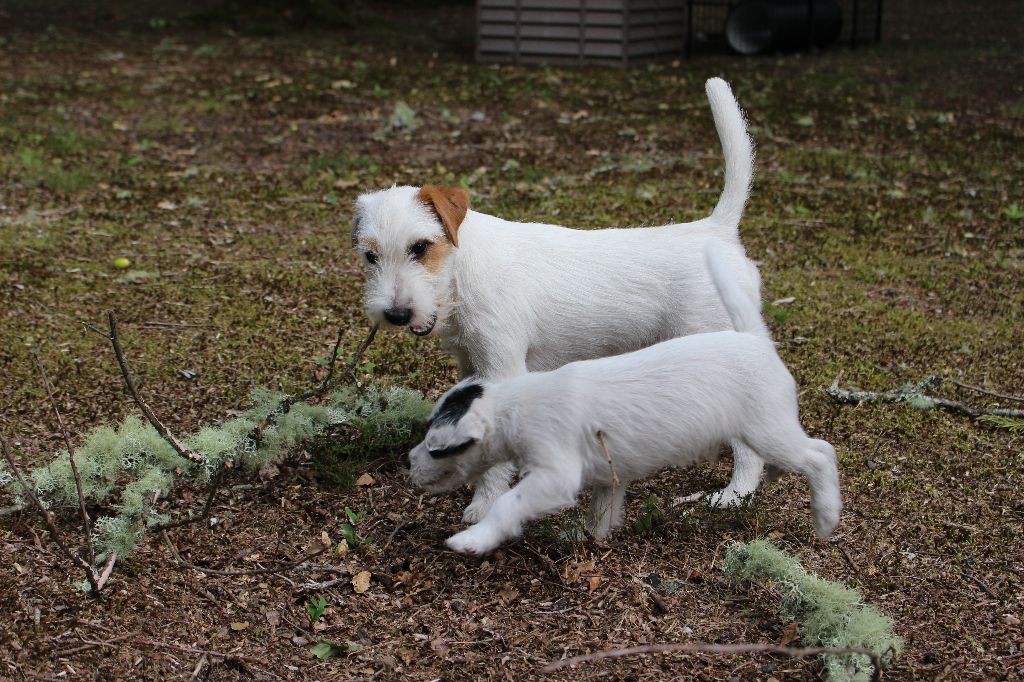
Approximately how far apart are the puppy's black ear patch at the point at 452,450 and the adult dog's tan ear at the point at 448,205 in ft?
2.99

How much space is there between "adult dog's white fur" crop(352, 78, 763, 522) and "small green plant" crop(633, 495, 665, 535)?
33 cm

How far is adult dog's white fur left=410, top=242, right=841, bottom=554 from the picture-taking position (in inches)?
141

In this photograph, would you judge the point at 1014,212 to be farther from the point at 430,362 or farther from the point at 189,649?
the point at 189,649

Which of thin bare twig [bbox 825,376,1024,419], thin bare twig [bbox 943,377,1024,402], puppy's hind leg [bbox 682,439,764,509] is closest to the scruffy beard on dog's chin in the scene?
puppy's hind leg [bbox 682,439,764,509]

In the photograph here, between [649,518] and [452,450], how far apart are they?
949 millimetres

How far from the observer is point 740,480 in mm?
4352

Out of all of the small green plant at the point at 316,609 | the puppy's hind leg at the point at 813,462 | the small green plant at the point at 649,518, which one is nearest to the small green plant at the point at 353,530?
the small green plant at the point at 316,609

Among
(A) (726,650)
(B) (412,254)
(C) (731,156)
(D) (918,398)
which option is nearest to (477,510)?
(B) (412,254)

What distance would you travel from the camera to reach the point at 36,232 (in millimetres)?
7613

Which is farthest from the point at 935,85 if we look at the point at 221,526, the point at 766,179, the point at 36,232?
the point at 221,526

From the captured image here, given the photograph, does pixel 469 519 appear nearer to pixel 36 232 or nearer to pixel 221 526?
pixel 221 526

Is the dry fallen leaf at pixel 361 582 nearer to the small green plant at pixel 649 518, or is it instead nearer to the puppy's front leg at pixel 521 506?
the puppy's front leg at pixel 521 506

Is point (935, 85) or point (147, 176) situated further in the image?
point (935, 85)

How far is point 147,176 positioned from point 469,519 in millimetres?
6100
